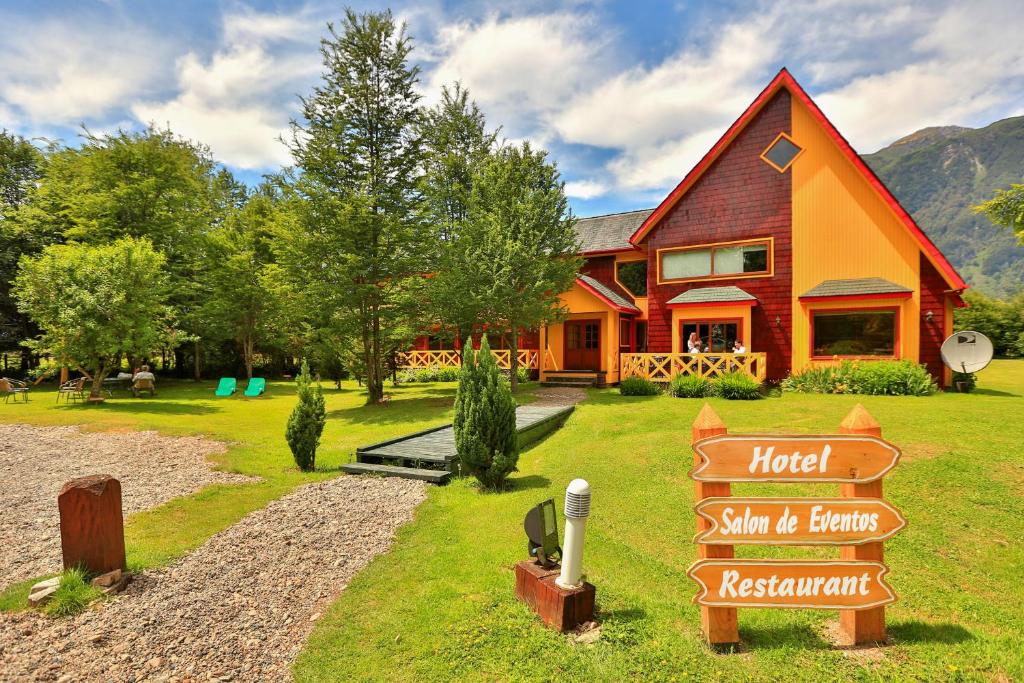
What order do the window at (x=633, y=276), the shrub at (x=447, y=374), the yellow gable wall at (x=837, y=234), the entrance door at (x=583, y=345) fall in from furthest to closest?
the shrub at (x=447, y=374) < the window at (x=633, y=276) < the entrance door at (x=583, y=345) < the yellow gable wall at (x=837, y=234)

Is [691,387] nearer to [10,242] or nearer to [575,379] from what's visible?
[575,379]

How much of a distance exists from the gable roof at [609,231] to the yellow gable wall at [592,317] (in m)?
3.38

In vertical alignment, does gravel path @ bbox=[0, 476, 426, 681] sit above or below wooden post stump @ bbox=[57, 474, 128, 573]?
below

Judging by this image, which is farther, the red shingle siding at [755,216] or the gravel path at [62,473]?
the red shingle siding at [755,216]

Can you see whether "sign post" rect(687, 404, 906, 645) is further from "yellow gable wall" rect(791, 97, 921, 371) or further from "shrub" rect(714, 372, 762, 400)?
"yellow gable wall" rect(791, 97, 921, 371)

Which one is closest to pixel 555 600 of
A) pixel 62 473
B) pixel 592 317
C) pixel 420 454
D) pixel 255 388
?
pixel 420 454

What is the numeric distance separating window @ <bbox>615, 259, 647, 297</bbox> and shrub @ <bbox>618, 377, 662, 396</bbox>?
7.18 m

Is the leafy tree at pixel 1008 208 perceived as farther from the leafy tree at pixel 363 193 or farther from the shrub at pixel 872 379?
the leafy tree at pixel 363 193

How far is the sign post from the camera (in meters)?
3.38

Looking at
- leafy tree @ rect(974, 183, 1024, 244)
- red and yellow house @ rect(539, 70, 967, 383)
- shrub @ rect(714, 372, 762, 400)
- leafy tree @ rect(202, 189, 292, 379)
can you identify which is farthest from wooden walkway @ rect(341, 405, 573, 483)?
leafy tree @ rect(202, 189, 292, 379)

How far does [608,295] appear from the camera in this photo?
21.3m

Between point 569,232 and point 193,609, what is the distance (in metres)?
16.8

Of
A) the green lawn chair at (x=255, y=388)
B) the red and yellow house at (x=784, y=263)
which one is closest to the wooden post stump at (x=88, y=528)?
the red and yellow house at (x=784, y=263)

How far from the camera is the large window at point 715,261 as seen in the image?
699 inches
